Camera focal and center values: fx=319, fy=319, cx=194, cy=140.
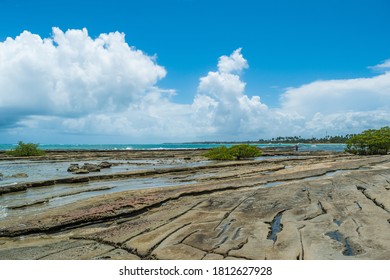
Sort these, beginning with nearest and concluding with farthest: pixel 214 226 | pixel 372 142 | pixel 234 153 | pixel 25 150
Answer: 1. pixel 214 226
2. pixel 372 142
3. pixel 234 153
4. pixel 25 150

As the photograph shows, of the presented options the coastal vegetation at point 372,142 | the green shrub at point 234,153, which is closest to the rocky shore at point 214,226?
the green shrub at point 234,153

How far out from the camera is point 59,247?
9180 mm

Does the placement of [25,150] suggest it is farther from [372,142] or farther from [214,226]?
[214,226]

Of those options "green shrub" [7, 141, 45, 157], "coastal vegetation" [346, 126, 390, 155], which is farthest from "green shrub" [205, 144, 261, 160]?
"green shrub" [7, 141, 45, 157]

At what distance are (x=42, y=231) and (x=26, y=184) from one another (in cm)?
1521

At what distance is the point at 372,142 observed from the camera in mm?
59312

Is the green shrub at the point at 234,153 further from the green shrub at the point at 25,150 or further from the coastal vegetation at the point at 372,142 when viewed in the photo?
the green shrub at the point at 25,150

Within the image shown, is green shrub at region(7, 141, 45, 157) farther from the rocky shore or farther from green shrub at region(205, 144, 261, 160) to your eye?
the rocky shore

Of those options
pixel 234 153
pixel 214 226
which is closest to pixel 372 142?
pixel 234 153

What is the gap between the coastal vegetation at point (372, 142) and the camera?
59.2 metres

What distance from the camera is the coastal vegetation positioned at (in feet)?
194

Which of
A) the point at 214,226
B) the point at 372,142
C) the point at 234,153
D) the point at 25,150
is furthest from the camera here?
the point at 25,150
